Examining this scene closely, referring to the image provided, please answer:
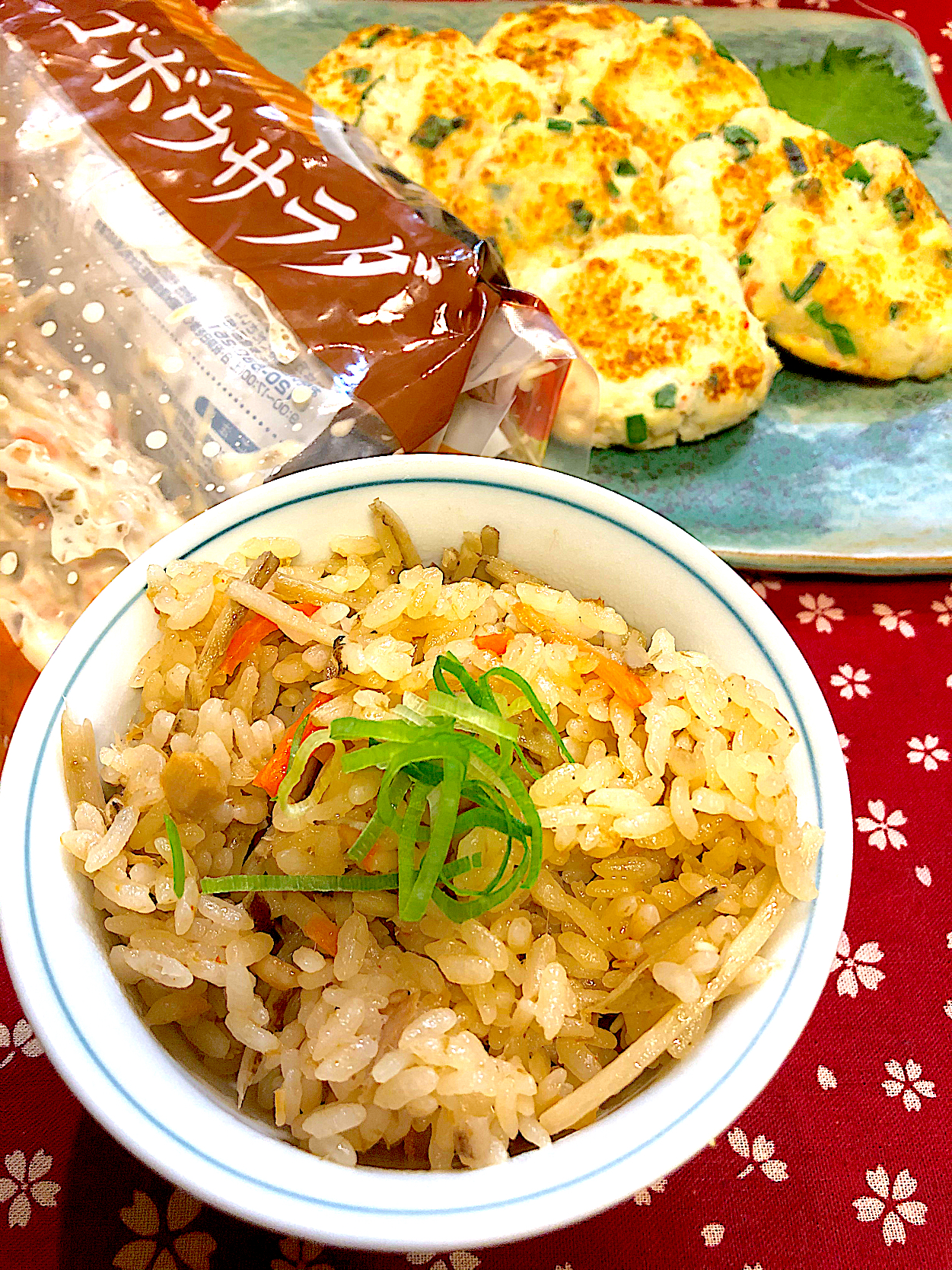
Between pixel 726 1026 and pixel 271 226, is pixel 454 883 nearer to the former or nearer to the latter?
pixel 726 1026

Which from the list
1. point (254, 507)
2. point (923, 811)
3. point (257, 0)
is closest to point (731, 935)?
point (254, 507)

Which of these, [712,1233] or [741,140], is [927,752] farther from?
[741,140]

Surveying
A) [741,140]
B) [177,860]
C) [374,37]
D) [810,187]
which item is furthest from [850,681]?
[374,37]

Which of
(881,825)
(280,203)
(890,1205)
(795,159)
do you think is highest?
(280,203)

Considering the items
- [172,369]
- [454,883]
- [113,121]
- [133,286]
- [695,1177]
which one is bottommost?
[695,1177]

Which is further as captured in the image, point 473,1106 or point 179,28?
point 179,28

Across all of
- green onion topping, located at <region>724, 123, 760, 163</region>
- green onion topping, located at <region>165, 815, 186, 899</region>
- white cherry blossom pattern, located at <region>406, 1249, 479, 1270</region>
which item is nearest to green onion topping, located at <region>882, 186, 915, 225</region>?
green onion topping, located at <region>724, 123, 760, 163</region>

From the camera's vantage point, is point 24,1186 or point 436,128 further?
point 436,128
